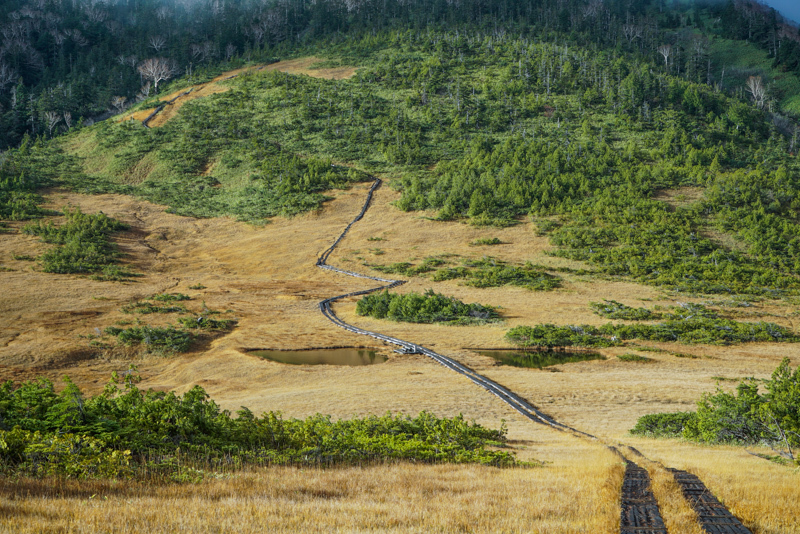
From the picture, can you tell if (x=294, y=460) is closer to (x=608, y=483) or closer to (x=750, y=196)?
(x=608, y=483)

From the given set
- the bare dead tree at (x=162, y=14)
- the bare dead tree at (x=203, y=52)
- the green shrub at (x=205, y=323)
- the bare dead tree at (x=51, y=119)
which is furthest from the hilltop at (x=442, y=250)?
the bare dead tree at (x=162, y=14)

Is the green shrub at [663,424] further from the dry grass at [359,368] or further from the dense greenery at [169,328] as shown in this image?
the dense greenery at [169,328]

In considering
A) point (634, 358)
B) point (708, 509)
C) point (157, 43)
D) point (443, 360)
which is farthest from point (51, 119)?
point (708, 509)

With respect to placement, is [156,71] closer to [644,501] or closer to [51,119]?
[51,119]

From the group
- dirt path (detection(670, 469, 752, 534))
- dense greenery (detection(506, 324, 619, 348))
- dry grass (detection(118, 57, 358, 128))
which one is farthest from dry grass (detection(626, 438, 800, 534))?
dry grass (detection(118, 57, 358, 128))

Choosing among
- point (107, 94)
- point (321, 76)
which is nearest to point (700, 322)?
point (321, 76)

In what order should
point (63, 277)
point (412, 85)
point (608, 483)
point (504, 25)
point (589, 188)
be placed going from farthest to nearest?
point (504, 25), point (412, 85), point (589, 188), point (63, 277), point (608, 483)
